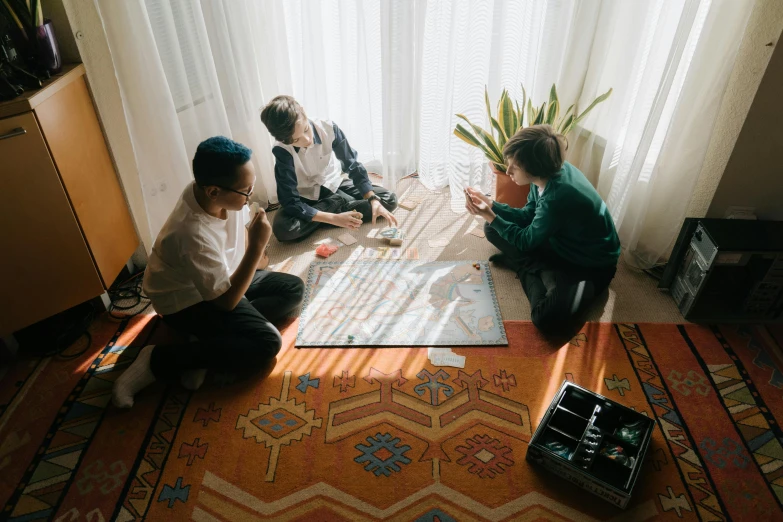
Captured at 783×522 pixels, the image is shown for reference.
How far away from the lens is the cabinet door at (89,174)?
6.13 ft

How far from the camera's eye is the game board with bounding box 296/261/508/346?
211cm

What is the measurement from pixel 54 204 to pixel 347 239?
1.29m

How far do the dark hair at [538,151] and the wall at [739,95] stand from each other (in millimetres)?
644

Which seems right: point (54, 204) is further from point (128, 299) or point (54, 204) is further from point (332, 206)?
point (332, 206)

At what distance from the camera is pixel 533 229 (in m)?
2.15

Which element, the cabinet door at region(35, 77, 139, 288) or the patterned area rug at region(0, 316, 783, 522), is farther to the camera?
the cabinet door at region(35, 77, 139, 288)

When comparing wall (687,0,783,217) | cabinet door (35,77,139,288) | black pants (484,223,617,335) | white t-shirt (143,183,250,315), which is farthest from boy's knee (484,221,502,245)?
cabinet door (35,77,139,288)

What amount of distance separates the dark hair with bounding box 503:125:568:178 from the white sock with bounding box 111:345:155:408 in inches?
63.1

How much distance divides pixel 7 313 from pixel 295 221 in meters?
1.25

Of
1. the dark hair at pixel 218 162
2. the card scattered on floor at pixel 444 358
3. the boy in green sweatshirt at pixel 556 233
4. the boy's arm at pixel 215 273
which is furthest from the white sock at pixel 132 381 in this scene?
the boy in green sweatshirt at pixel 556 233

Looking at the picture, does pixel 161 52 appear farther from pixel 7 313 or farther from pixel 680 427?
pixel 680 427

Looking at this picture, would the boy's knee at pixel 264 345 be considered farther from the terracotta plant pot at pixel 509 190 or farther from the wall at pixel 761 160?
the wall at pixel 761 160

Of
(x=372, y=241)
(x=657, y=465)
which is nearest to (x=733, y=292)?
(x=657, y=465)

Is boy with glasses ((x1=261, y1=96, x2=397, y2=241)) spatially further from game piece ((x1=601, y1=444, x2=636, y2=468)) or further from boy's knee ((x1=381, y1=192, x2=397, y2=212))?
game piece ((x1=601, y1=444, x2=636, y2=468))
